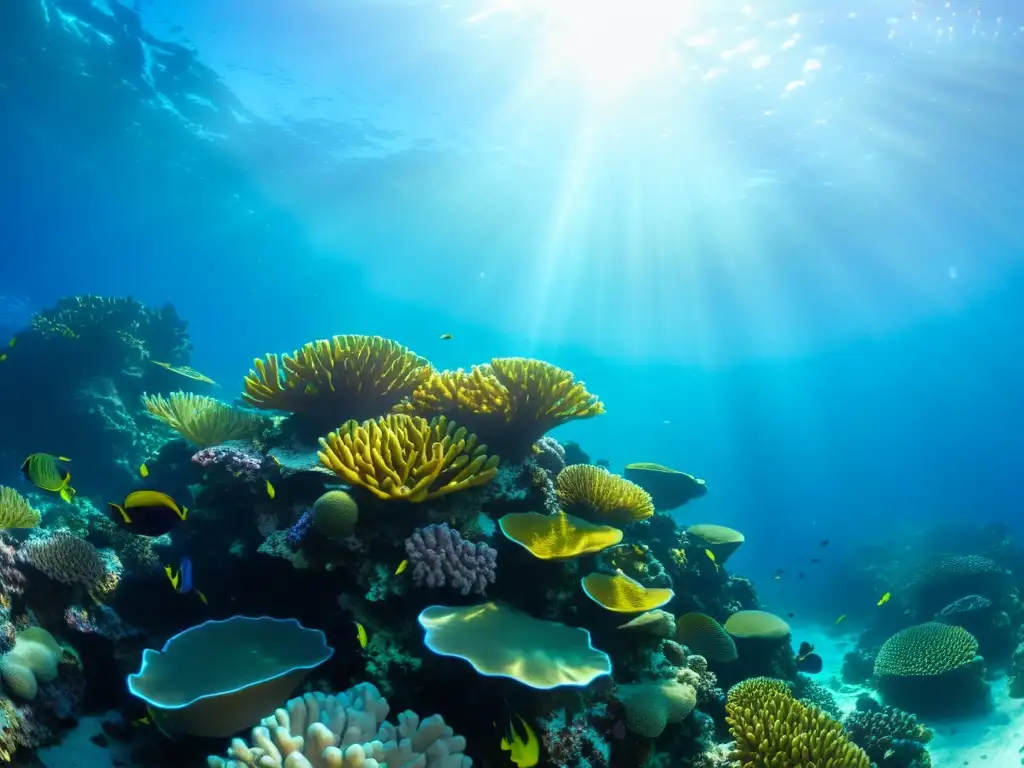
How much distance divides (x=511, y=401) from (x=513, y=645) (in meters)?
2.29

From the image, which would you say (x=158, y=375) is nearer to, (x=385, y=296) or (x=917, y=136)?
(x=917, y=136)

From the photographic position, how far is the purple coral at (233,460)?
16.4 ft

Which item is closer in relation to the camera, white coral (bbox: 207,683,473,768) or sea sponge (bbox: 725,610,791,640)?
white coral (bbox: 207,683,473,768)

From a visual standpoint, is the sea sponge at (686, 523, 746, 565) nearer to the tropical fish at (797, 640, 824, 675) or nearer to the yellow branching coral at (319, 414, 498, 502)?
the tropical fish at (797, 640, 824, 675)

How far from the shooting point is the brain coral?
9516 millimetres

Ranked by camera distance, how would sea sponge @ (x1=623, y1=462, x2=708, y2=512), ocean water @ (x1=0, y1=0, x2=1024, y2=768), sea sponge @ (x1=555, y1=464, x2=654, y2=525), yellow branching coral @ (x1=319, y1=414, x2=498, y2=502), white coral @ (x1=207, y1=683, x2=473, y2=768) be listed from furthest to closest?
ocean water @ (x1=0, y1=0, x2=1024, y2=768)
sea sponge @ (x1=623, y1=462, x2=708, y2=512)
sea sponge @ (x1=555, y1=464, x2=654, y2=525)
yellow branching coral @ (x1=319, y1=414, x2=498, y2=502)
white coral @ (x1=207, y1=683, x2=473, y2=768)

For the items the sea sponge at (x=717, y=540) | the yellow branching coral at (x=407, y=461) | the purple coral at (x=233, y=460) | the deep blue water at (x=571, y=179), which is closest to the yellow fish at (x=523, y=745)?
the yellow branching coral at (x=407, y=461)

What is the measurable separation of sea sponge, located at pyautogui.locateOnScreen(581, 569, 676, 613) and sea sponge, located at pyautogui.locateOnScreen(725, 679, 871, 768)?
1.36 m

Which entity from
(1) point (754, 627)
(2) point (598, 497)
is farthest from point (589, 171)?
(2) point (598, 497)

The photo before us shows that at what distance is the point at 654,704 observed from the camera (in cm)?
378

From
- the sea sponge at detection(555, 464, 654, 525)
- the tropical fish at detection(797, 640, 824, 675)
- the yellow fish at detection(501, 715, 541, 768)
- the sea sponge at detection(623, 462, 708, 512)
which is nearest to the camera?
the yellow fish at detection(501, 715, 541, 768)

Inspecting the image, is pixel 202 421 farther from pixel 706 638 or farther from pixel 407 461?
pixel 706 638

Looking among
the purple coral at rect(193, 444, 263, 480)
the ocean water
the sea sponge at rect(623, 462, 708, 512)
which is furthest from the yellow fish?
the ocean water

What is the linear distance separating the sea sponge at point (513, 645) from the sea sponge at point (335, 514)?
89cm
